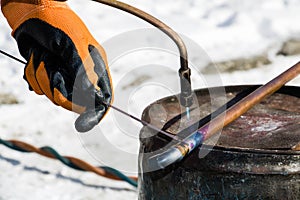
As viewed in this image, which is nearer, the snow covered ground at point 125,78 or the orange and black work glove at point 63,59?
the orange and black work glove at point 63,59

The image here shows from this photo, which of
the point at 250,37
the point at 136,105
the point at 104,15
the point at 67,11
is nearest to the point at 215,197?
the point at 67,11

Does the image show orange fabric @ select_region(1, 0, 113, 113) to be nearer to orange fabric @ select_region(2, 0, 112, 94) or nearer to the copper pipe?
orange fabric @ select_region(2, 0, 112, 94)

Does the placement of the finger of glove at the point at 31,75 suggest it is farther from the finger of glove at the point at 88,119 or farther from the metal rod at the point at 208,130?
the metal rod at the point at 208,130

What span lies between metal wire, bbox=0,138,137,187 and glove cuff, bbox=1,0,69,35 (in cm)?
120

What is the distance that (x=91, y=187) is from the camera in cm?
308

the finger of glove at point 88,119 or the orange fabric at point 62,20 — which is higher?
the orange fabric at point 62,20

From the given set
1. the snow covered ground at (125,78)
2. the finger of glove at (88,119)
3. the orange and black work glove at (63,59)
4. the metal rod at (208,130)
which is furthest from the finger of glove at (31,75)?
the metal rod at (208,130)

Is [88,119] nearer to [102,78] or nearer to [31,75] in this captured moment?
[102,78]

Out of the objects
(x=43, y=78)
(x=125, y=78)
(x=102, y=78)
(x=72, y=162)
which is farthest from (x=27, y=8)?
(x=125, y=78)

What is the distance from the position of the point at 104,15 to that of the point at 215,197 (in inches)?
131

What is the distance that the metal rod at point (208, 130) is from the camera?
1487mm

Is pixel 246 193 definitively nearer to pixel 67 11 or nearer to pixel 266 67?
pixel 67 11

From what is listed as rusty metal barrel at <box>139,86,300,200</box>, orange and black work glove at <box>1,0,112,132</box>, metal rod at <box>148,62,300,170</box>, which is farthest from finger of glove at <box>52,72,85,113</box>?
metal rod at <box>148,62,300,170</box>

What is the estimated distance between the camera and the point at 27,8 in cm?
199
